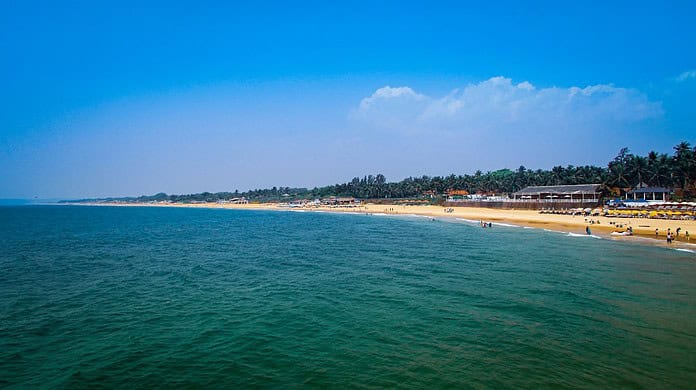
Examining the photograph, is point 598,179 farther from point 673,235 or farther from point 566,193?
point 673,235

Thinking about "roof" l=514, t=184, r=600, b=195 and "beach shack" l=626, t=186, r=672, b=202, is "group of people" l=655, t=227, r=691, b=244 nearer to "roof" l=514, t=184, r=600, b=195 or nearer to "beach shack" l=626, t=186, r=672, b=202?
"beach shack" l=626, t=186, r=672, b=202

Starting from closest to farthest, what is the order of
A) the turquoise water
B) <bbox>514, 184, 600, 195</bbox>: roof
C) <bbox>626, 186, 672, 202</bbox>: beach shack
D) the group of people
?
the turquoise water → the group of people → <bbox>626, 186, 672, 202</bbox>: beach shack → <bbox>514, 184, 600, 195</bbox>: roof

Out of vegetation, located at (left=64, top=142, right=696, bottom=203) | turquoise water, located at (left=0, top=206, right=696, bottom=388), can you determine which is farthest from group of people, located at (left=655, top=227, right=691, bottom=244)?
vegetation, located at (left=64, top=142, right=696, bottom=203)

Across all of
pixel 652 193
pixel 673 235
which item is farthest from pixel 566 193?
pixel 673 235

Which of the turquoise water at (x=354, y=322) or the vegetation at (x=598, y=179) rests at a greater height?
the vegetation at (x=598, y=179)

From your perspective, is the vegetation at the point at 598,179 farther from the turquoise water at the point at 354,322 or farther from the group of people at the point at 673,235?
the turquoise water at the point at 354,322

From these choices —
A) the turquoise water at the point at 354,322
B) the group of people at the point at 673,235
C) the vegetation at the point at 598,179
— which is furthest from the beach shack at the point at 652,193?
the turquoise water at the point at 354,322

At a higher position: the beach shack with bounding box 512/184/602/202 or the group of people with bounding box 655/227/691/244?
the beach shack with bounding box 512/184/602/202

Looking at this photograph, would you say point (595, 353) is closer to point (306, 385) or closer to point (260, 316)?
point (306, 385)
